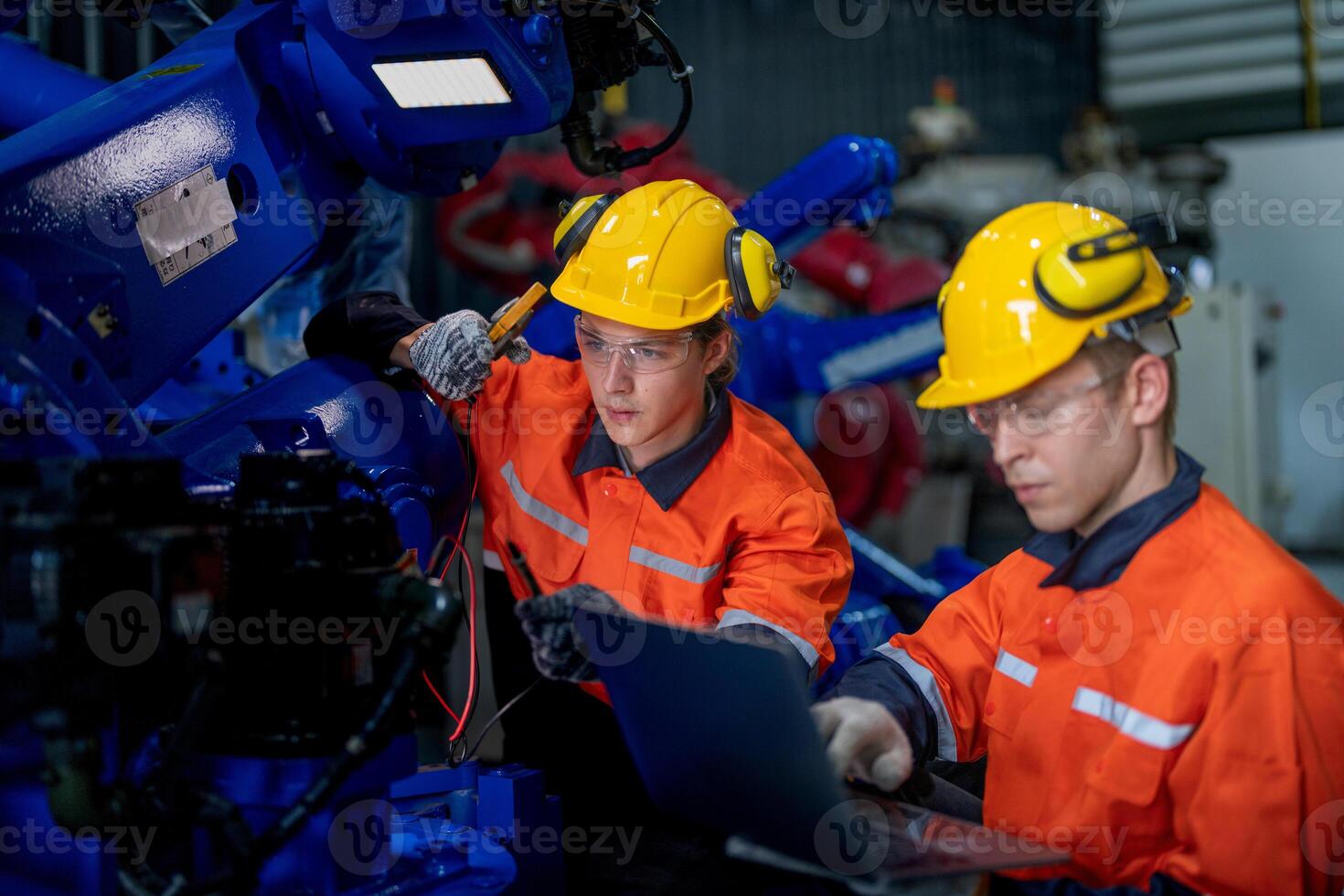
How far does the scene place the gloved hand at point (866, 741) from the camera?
1460 millimetres

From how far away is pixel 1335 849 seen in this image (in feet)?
4.22

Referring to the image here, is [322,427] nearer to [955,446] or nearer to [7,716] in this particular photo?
[7,716]

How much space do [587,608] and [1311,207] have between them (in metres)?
6.22

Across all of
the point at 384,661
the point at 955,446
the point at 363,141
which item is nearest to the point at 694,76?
the point at 955,446
